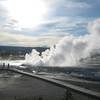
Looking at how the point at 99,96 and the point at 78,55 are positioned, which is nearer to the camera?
the point at 99,96

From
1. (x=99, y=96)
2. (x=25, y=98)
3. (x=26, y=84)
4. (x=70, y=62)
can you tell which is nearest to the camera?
(x=99, y=96)

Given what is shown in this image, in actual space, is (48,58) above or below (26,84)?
above

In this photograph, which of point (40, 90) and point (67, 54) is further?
point (67, 54)

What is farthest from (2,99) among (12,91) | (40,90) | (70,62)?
(70,62)

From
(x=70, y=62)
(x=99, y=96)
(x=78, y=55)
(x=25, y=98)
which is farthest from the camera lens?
(x=78, y=55)

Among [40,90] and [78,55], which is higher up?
[78,55]

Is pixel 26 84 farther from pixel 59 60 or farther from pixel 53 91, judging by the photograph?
pixel 59 60

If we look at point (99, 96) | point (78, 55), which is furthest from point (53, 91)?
point (78, 55)

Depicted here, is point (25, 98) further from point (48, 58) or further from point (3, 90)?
point (48, 58)

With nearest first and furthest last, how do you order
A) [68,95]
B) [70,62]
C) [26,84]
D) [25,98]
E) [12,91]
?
[68,95]
[25,98]
[12,91]
[26,84]
[70,62]
